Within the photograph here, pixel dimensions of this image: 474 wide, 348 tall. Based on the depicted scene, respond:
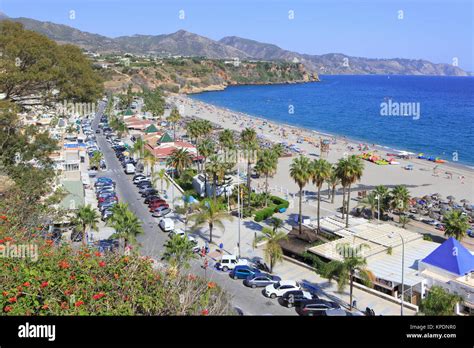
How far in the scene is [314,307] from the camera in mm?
Answer: 17172

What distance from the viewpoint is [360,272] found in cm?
1931

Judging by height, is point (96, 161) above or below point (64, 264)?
below

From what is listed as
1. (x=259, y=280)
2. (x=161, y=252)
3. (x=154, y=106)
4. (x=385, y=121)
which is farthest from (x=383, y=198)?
(x=385, y=121)

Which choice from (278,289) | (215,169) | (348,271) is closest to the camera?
(278,289)

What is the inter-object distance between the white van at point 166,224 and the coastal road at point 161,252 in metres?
0.30

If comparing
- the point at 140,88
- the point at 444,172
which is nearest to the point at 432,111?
the point at 444,172

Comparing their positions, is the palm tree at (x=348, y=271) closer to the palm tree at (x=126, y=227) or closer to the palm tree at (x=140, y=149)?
the palm tree at (x=126, y=227)

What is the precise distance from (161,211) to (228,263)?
373 inches

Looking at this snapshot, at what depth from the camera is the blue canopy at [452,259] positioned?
19.8 metres

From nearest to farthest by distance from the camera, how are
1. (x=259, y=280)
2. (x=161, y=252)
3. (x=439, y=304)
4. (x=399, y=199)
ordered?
1. (x=439, y=304)
2. (x=259, y=280)
3. (x=161, y=252)
4. (x=399, y=199)

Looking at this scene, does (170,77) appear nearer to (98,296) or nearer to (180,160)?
(180,160)

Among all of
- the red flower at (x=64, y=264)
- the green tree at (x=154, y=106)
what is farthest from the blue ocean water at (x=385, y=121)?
the red flower at (x=64, y=264)
